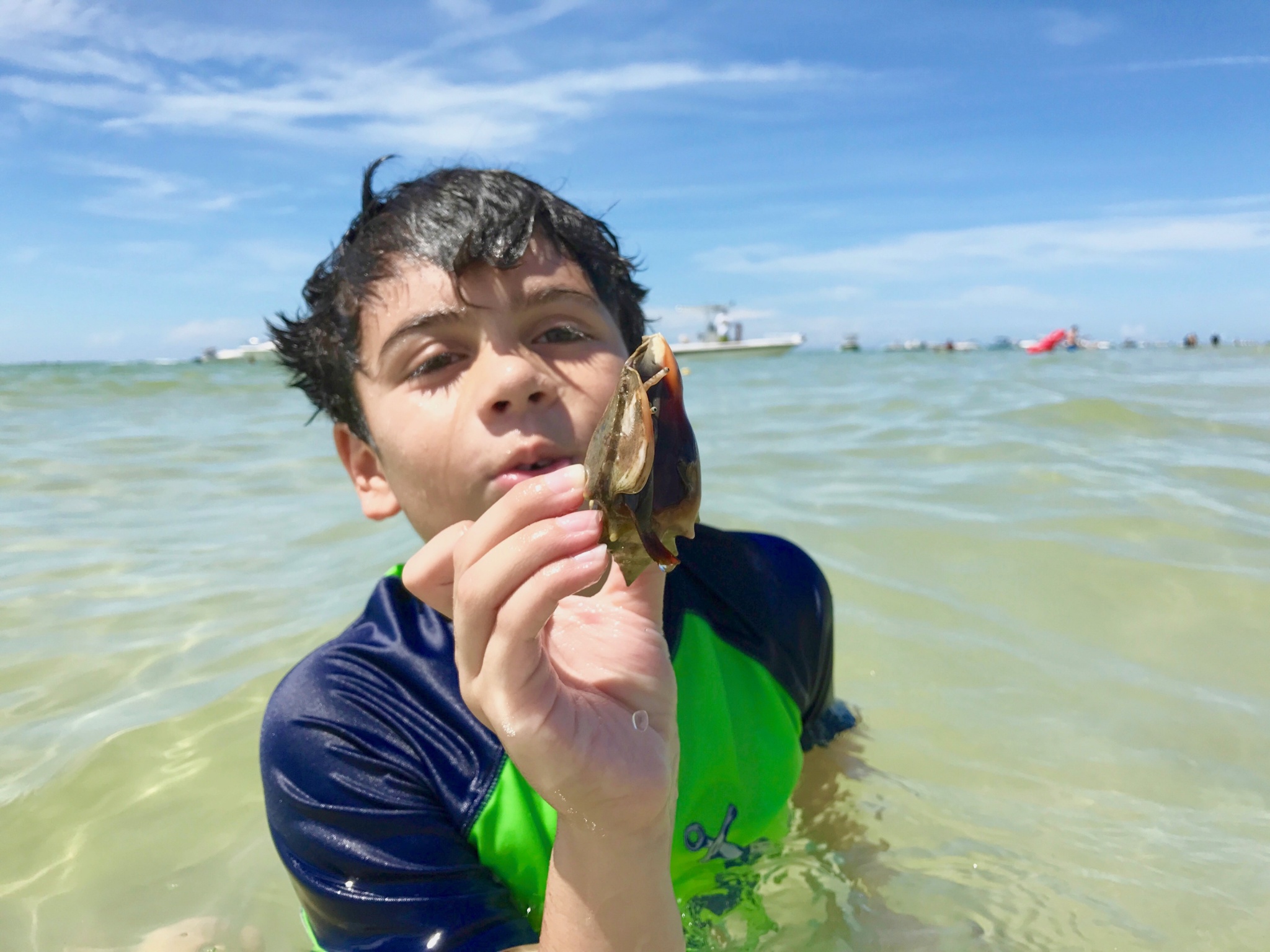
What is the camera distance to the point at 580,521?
1.29 m

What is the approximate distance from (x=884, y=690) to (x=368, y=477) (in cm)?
224

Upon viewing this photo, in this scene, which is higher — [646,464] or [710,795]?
[646,464]

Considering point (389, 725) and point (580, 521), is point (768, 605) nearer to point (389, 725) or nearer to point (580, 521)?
point (389, 725)

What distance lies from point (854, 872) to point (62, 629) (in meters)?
3.55

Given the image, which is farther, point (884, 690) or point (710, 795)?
point (884, 690)

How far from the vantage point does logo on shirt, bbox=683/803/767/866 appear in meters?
2.14

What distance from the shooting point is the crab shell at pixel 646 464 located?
1.21 m

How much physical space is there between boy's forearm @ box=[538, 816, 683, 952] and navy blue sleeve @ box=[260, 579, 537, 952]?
309 mm

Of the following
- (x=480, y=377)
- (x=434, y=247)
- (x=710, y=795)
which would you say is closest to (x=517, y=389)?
(x=480, y=377)

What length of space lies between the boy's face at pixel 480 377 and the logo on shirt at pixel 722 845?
0.92 m

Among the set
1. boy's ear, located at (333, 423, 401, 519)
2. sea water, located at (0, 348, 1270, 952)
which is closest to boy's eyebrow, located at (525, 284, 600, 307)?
boy's ear, located at (333, 423, 401, 519)

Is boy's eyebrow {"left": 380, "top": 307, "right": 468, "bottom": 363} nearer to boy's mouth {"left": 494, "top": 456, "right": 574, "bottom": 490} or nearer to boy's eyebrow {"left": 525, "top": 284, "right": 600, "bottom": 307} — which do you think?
boy's eyebrow {"left": 525, "top": 284, "right": 600, "bottom": 307}

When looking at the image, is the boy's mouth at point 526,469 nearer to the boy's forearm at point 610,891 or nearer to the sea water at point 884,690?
the boy's forearm at point 610,891

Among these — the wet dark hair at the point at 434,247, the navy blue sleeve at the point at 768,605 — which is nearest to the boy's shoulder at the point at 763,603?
the navy blue sleeve at the point at 768,605
